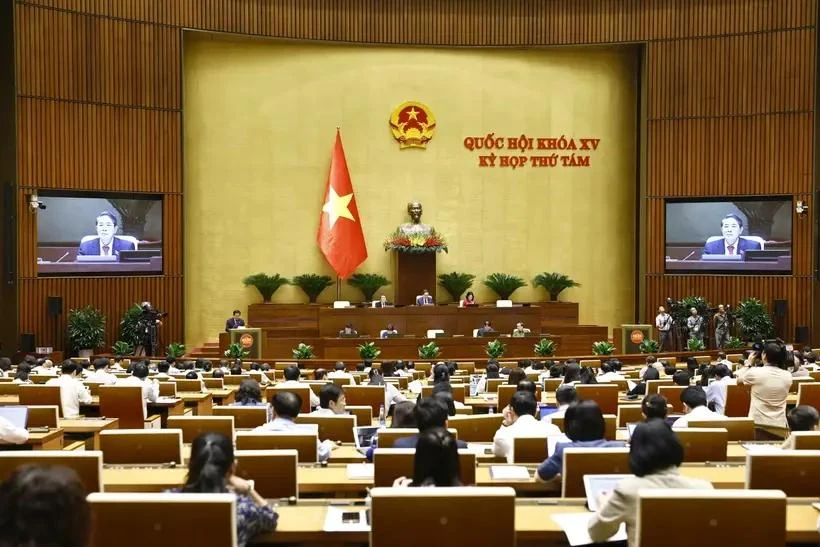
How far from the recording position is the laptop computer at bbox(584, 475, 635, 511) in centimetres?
370

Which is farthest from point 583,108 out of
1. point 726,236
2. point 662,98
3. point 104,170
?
point 104,170

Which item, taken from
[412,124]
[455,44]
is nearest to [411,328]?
[412,124]

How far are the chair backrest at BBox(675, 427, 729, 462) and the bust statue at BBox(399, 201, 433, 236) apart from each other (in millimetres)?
14669

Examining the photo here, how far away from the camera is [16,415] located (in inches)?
240

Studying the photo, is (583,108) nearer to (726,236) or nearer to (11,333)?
(726,236)

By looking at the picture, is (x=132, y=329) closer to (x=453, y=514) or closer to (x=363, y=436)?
(x=363, y=436)

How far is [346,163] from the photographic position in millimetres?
20672

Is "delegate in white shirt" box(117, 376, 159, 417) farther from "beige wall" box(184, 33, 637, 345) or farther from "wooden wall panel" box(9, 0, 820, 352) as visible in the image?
"beige wall" box(184, 33, 637, 345)

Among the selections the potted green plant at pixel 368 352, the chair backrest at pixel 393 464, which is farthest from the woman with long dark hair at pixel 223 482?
the potted green plant at pixel 368 352

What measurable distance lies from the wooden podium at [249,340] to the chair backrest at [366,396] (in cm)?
759

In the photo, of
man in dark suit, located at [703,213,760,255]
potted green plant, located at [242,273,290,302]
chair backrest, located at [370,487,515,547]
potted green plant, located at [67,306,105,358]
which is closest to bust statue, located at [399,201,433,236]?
potted green plant, located at [242,273,290,302]

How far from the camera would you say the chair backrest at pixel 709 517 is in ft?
9.47

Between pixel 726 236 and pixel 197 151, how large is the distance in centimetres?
1165

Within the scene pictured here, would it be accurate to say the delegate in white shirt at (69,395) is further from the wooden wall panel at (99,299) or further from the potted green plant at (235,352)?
the wooden wall panel at (99,299)
